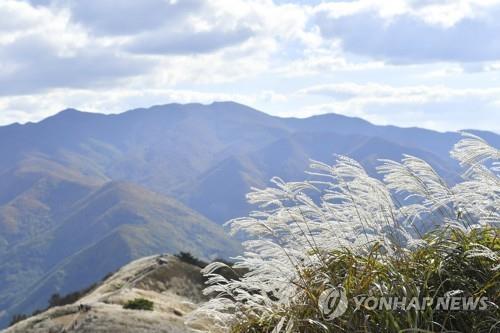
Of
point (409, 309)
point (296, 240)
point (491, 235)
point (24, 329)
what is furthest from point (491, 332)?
point (24, 329)

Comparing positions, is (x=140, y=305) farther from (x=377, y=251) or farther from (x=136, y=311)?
(x=377, y=251)

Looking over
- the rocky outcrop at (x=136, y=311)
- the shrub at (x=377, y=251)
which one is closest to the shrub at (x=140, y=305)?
the rocky outcrop at (x=136, y=311)

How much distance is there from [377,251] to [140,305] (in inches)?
505

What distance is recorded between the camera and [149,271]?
25266 mm

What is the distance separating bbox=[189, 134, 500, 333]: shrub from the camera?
5277mm

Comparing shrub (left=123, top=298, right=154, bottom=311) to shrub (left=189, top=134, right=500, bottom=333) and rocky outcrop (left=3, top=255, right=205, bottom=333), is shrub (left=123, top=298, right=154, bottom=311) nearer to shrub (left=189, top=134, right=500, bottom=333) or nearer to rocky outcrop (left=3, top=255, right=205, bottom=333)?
rocky outcrop (left=3, top=255, right=205, bottom=333)

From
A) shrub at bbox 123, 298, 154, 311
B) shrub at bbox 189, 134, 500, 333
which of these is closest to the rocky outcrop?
shrub at bbox 123, 298, 154, 311

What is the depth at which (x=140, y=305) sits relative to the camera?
17688mm

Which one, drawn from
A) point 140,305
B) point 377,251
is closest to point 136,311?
point 140,305

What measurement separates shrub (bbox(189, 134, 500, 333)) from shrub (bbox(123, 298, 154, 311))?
11.5 metres

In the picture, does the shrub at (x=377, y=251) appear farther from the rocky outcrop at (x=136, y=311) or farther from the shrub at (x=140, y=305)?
the shrub at (x=140, y=305)

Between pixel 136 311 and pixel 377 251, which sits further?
pixel 136 311

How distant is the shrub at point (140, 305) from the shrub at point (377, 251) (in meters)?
11.5

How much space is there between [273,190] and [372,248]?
1060 millimetres
